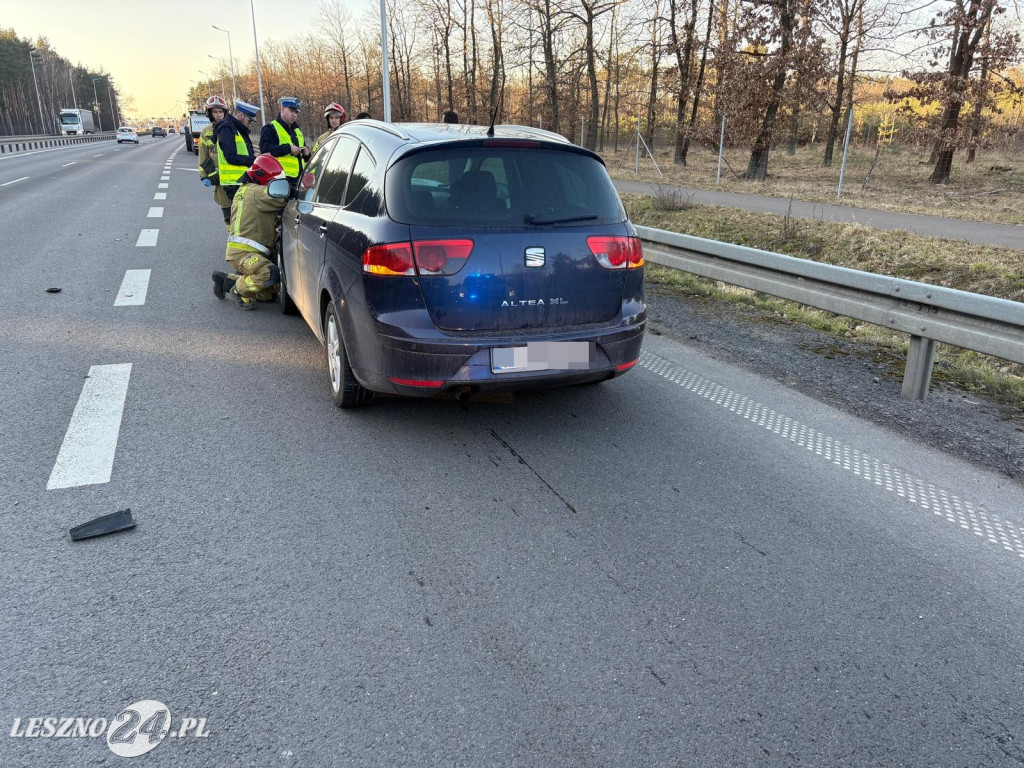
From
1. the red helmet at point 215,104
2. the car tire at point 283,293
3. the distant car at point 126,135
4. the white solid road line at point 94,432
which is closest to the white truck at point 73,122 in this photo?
the distant car at point 126,135

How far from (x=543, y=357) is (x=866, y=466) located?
6.24 feet

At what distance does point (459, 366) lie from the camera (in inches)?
155

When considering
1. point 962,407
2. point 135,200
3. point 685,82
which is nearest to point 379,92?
point 685,82

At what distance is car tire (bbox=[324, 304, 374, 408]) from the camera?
14.9 feet

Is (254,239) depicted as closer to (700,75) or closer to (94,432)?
(94,432)

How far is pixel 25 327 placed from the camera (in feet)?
21.3

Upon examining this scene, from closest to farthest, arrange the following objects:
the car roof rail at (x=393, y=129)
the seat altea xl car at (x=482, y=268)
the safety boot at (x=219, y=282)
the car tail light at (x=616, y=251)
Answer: the seat altea xl car at (x=482, y=268)
the car tail light at (x=616, y=251)
the car roof rail at (x=393, y=129)
the safety boot at (x=219, y=282)

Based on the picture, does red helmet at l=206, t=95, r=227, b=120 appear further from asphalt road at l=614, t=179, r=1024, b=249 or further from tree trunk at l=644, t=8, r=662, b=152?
tree trunk at l=644, t=8, r=662, b=152

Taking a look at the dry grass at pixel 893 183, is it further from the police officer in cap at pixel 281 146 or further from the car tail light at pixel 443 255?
the car tail light at pixel 443 255

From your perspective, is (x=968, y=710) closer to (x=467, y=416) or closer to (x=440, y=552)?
(x=440, y=552)

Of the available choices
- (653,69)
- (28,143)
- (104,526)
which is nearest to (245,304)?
(104,526)

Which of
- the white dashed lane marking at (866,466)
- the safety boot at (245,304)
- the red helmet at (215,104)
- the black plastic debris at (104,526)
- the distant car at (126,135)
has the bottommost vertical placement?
the white dashed lane marking at (866,466)

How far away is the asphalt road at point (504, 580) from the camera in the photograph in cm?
225

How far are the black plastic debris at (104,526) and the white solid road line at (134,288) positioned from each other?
184 inches
